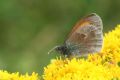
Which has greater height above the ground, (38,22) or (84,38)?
(38,22)

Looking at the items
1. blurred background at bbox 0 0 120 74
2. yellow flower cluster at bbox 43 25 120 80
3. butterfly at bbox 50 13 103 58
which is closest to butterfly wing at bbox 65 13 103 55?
butterfly at bbox 50 13 103 58

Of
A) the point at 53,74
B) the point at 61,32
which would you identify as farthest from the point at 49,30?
the point at 53,74

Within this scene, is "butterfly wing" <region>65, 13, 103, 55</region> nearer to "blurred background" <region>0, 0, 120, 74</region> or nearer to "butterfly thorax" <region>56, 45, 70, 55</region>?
"butterfly thorax" <region>56, 45, 70, 55</region>

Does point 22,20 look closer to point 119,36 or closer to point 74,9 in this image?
point 74,9

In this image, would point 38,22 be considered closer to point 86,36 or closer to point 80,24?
point 86,36

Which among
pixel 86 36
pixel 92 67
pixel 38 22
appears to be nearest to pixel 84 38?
pixel 86 36
